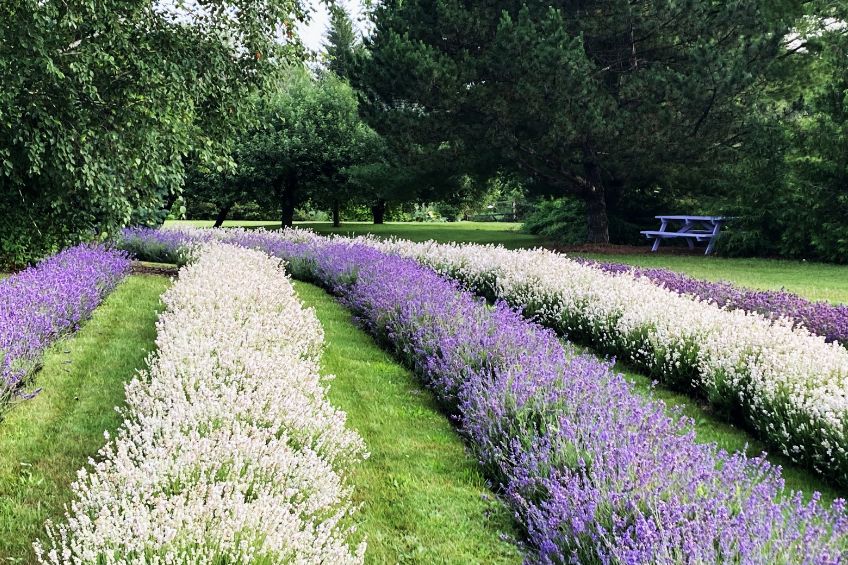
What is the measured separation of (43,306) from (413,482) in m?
4.10

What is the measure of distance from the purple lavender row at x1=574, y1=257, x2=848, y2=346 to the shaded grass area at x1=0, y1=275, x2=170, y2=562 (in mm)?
5898

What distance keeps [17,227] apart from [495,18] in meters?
12.0

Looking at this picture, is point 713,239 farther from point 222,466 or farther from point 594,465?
point 222,466

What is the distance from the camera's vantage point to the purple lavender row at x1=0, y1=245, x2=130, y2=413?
4.48 m

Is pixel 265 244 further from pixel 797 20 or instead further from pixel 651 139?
pixel 797 20

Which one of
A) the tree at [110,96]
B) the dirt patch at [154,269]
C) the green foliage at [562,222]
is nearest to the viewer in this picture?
the tree at [110,96]

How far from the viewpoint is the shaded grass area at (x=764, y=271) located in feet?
34.3

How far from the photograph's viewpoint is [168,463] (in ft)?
8.55

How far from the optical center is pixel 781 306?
6996 mm

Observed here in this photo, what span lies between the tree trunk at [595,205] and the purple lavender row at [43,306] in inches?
526

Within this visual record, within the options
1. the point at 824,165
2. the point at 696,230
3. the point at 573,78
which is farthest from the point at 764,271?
the point at 573,78

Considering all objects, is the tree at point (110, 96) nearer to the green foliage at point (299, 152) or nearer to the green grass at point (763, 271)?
the green grass at point (763, 271)

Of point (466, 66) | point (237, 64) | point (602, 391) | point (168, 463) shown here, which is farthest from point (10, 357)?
point (466, 66)

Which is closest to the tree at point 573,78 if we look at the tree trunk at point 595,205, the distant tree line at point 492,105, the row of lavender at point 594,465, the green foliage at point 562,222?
the distant tree line at point 492,105
